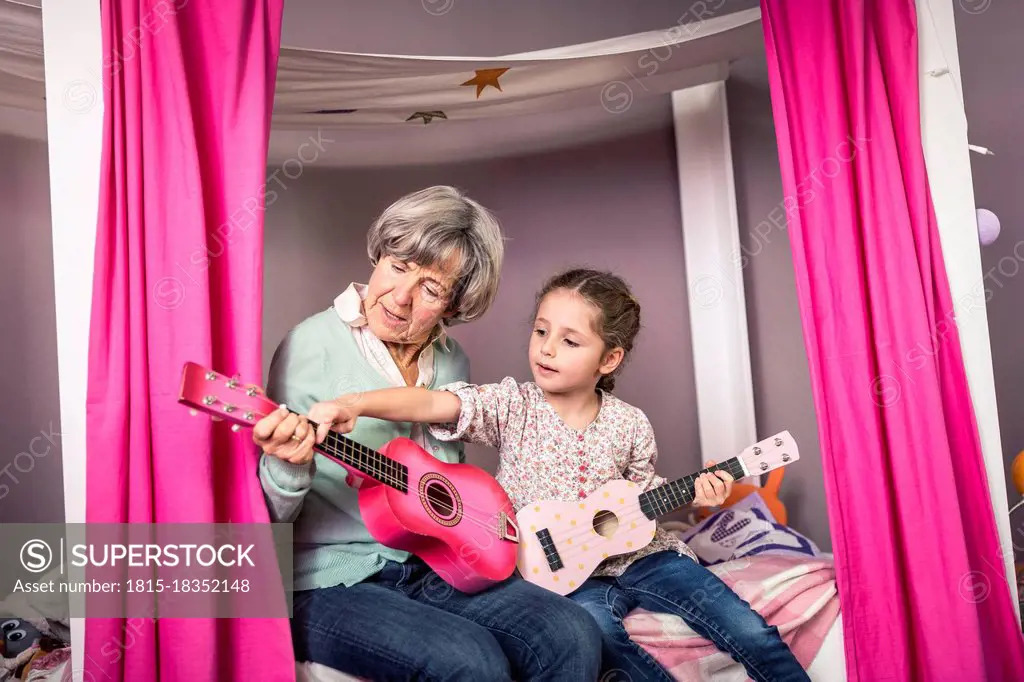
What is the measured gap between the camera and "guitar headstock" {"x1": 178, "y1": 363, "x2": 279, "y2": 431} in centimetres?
164

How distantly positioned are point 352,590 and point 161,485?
1.68 ft

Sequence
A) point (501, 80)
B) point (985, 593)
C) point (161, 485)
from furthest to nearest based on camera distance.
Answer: point (501, 80), point (985, 593), point (161, 485)

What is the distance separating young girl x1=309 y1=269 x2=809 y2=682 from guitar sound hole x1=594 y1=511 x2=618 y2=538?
72 mm

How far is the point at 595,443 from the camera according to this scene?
99.2 inches

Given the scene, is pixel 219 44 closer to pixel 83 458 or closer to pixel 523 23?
pixel 83 458

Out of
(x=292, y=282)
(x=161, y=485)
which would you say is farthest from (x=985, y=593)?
(x=292, y=282)

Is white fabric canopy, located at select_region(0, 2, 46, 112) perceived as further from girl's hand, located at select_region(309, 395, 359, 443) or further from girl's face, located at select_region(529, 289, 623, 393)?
girl's face, located at select_region(529, 289, 623, 393)

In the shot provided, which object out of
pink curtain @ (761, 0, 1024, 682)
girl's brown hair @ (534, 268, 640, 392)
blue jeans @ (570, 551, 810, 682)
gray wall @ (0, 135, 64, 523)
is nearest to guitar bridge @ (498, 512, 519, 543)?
blue jeans @ (570, 551, 810, 682)

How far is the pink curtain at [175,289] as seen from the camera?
1.86m

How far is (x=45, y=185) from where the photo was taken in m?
3.37

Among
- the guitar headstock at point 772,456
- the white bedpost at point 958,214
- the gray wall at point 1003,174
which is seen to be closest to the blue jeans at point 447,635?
the guitar headstock at point 772,456

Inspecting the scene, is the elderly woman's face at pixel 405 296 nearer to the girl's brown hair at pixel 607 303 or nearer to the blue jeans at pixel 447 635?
the girl's brown hair at pixel 607 303

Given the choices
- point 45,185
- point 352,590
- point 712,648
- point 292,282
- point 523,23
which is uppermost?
point 523,23

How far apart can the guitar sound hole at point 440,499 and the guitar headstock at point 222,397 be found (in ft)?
1.62
